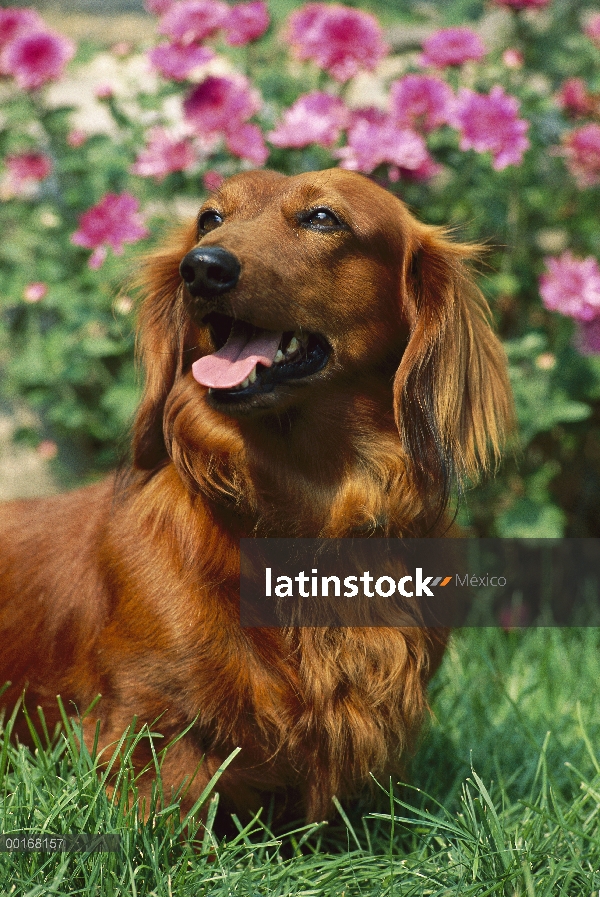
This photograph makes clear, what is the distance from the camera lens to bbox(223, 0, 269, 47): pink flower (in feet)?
11.6

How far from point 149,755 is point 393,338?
44.4 inches

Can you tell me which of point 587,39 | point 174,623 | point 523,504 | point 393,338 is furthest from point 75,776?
point 587,39

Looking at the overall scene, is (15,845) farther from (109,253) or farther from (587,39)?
(587,39)

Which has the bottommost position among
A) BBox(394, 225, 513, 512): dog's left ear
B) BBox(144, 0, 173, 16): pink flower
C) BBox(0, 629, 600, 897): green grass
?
BBox(0, 629, 600, 897): green grass

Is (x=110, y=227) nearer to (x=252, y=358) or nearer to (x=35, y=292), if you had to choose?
(x=35, y=292)

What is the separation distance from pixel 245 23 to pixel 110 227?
889 millimetres

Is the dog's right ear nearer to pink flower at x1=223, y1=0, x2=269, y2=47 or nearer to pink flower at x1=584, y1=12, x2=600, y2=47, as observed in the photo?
pink flower at x1=223, y1=0, x2=269, y2=47

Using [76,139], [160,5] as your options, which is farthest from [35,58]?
[160,5]

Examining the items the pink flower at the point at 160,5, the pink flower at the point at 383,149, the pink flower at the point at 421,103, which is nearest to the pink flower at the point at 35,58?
the pink flower at the point at 160,5

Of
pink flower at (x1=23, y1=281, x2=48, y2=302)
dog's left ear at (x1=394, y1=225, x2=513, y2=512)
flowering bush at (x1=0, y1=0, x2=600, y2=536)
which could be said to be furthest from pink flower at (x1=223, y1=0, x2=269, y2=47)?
dog's left ear at (x1=394, y1=225, x2=513, y2=512)

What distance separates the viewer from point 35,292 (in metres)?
3.70

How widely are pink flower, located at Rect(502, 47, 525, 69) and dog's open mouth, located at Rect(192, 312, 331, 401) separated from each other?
78.4 inches

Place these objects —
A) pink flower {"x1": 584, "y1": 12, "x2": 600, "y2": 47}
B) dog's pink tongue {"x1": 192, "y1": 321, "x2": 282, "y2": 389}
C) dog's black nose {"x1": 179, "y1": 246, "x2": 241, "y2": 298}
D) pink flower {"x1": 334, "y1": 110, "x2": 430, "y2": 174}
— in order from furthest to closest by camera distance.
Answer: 1. pink flower {"x1": 584, "y1": 12, "x2": 600, "y2": 47}
2. pink flower {"x1": 334, "y1": 110, "x2": 430, "y2": 174}
3. dog's pink tongue {"x1": 192, "y1": 321, "x2": 282, "y2": 389}
4. dog's black nose {"x1": 179, "y1": 246, "x2": 241, "y2": 298}

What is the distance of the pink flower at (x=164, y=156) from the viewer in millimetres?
3557
